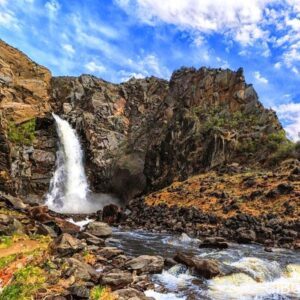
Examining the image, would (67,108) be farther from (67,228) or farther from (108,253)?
(108,253)

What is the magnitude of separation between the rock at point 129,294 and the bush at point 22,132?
5970 centimetres

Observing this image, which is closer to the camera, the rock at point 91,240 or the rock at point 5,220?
the rock at point 91,240

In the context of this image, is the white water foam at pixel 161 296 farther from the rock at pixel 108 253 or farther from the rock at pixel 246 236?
the rock at pixel 246 236

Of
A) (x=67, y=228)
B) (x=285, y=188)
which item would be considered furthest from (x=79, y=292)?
(x=285, y=188)

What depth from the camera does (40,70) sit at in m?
96.4

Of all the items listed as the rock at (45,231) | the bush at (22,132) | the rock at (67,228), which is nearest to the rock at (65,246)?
the rock at (45,231)

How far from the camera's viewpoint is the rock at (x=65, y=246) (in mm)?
17750

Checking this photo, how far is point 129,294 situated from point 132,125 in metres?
73.4

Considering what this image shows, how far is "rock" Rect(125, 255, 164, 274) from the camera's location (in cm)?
1767

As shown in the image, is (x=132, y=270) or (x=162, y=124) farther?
(x=162, y=124)

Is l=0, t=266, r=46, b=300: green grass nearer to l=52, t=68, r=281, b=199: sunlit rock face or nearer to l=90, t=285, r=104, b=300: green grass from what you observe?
l=90, t=285, r=104, b=300: green grass

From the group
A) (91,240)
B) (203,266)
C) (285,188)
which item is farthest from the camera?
(285,188)

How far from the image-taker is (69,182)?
6925cm

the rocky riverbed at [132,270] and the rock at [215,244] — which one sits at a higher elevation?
the rock at [215,244]
